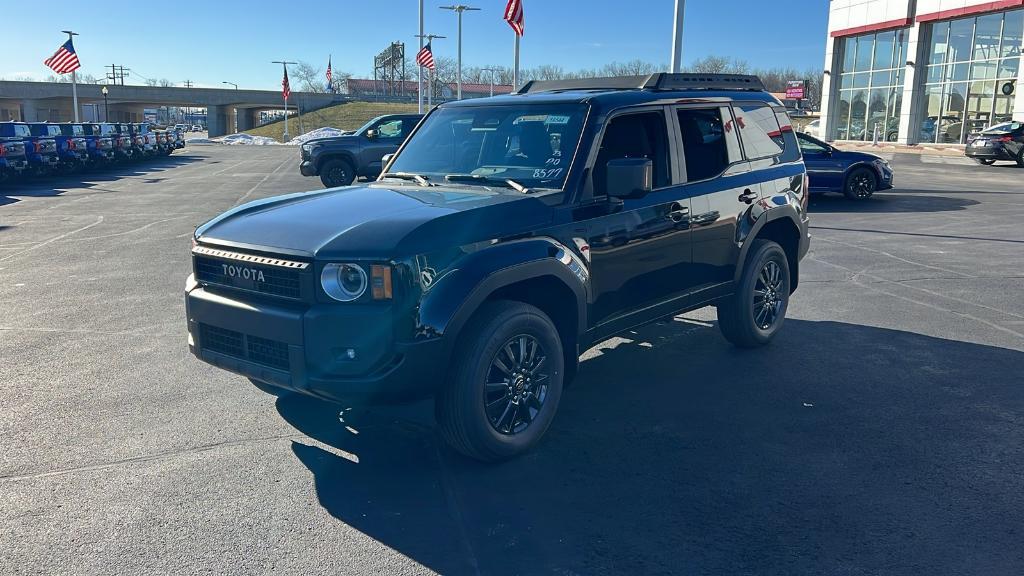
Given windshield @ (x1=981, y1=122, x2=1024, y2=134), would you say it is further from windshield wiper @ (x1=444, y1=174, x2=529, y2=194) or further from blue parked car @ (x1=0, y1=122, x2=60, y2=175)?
blue parked car @ (x1=0, y1=122, x2=60, y2=175)

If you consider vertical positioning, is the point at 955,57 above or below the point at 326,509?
above

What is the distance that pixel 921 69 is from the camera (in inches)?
1585

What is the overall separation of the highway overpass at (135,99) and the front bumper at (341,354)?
101138mm

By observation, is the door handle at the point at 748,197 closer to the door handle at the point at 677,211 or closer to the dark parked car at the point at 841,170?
the door handle at the point at 677,211

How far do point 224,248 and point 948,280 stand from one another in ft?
26.9

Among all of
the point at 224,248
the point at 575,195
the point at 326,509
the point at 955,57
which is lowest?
the point at 326,509

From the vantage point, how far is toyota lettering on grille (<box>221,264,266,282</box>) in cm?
405

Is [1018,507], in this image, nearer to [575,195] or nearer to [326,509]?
[575,195]

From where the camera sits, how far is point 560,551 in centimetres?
346

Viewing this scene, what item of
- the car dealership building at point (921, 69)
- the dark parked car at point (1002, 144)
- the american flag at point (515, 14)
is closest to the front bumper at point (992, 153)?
the dark parked car at point (1002, 144)

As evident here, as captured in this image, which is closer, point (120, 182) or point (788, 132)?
point (788, 132)

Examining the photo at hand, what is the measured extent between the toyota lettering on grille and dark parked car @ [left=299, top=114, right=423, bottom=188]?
16409 mm

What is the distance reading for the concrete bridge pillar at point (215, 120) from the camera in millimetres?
106938

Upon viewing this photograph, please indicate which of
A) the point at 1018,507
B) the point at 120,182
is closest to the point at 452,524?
the point at 1018,507
